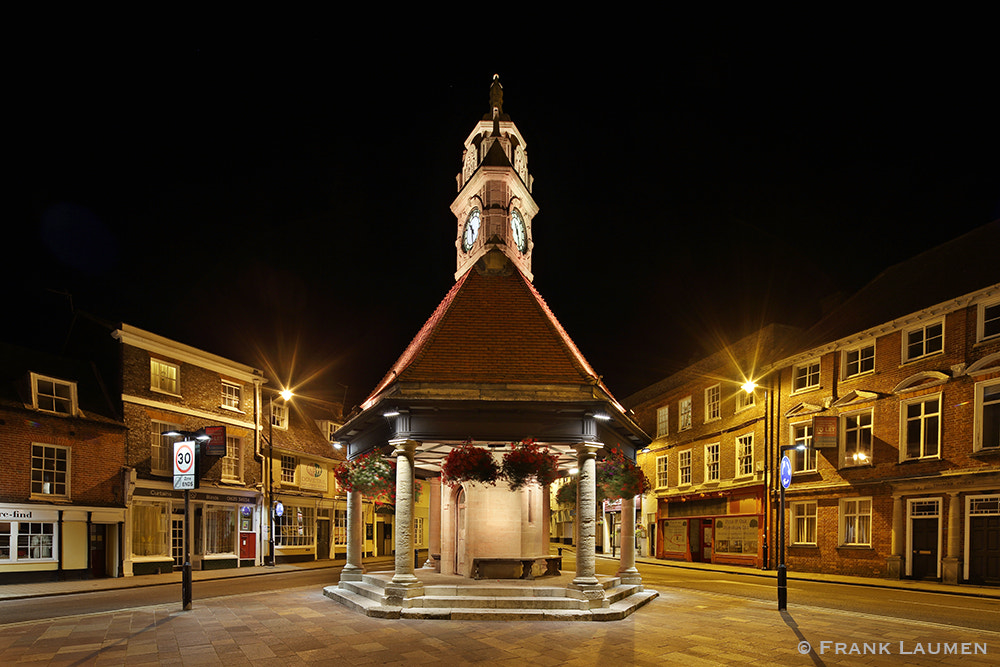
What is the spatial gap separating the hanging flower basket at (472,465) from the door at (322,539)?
92.5 ft

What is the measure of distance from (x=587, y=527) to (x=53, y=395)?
22.3 meters

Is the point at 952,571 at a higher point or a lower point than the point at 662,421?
lower

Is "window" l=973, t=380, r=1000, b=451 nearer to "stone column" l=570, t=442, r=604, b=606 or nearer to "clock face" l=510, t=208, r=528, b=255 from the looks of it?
"stone column" l=570, t=442, r=604, b=606

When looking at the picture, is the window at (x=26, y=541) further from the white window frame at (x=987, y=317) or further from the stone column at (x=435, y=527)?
the white window frame at (x=987, y=317)

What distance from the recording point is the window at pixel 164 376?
29.6 m

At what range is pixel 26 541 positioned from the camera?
23.6 metres

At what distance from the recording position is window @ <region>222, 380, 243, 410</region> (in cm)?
3360

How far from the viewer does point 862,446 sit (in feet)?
88.1

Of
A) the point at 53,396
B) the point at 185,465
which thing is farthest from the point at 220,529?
the point at 185,465

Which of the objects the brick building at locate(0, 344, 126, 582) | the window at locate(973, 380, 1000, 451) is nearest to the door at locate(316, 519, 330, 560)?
the brick building at locate(0, 344, 126, 582)

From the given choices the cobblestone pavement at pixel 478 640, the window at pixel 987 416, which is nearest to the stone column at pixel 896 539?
the window at pixel 987 416

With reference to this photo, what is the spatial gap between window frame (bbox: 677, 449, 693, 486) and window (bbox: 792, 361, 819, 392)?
419 inches

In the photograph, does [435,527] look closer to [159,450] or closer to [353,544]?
[353,544]

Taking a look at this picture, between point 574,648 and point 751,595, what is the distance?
998 centimetres
